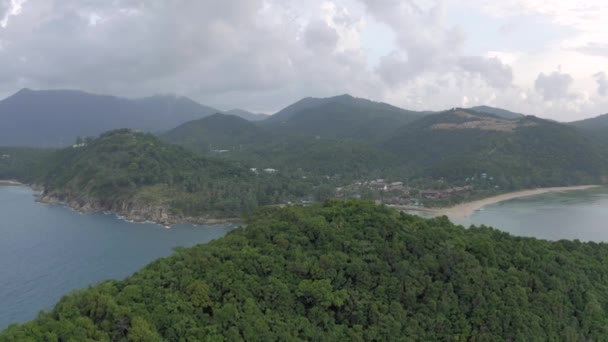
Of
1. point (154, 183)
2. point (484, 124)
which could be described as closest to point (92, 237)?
point (154, 183)

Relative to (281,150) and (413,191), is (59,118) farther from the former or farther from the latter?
(413,191)

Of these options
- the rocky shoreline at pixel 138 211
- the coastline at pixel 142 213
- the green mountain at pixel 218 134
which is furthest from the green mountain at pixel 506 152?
the rocky shoreline at pixel 138 211

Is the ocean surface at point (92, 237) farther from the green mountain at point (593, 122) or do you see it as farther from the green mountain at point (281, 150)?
the green mountain at point (593, 122)

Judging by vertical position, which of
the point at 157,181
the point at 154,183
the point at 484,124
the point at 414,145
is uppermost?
the point at 484,124

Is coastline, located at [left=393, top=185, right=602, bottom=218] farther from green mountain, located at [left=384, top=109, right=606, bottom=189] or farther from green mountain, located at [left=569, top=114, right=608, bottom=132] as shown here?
green mountain, located at [left=569, top=114, right=608, bottom=132]

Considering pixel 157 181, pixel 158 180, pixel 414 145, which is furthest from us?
pixel 414 145

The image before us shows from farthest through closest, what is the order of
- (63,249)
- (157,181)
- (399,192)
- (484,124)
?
(484,124), (399,192), (157,181), (63,249)

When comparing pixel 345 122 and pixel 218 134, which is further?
pixel 345 122
